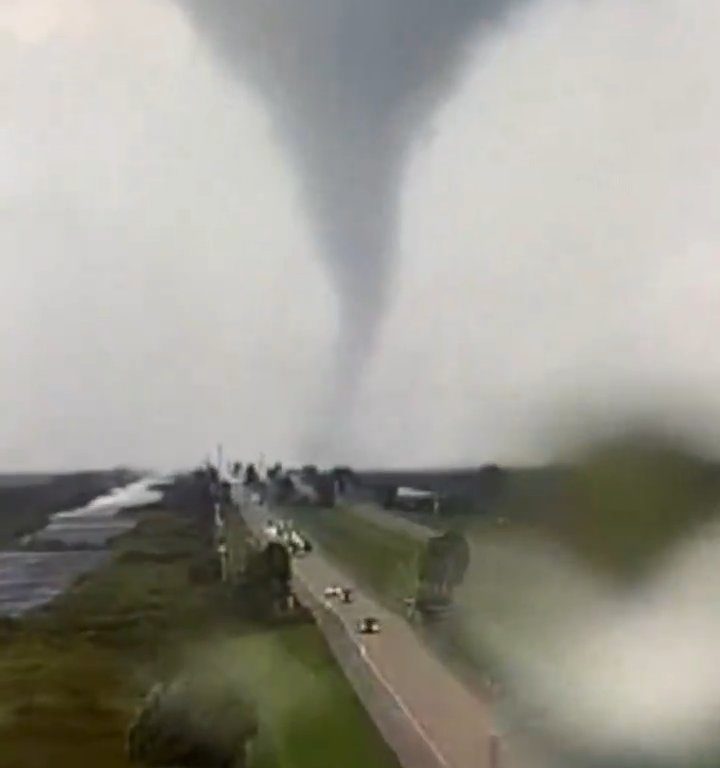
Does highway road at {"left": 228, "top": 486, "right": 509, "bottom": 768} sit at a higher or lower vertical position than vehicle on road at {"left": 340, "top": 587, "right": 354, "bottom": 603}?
lower

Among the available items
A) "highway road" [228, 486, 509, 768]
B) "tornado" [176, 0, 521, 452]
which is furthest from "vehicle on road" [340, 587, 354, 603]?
"tornado" [176, 0, 521, 452]

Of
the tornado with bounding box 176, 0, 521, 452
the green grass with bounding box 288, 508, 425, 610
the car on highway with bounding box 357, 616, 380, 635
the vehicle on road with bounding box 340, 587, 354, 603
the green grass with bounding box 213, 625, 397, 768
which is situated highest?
the tornado with bounding box 176, 0, 521, 452

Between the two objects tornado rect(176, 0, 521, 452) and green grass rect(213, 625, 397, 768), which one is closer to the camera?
green grass rect(213, 625, 397, 768)

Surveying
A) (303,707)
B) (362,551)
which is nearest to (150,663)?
(303,707)

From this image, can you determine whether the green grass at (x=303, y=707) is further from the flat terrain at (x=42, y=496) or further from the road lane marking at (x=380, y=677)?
the flat terrain at (x=42, y=496)

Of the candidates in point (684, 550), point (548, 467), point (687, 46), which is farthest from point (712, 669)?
point (687, 46)

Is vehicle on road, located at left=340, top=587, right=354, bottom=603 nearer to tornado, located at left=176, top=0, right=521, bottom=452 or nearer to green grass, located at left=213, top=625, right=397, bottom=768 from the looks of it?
green grass, located at left=213, top=625, right=397, bottom=768
